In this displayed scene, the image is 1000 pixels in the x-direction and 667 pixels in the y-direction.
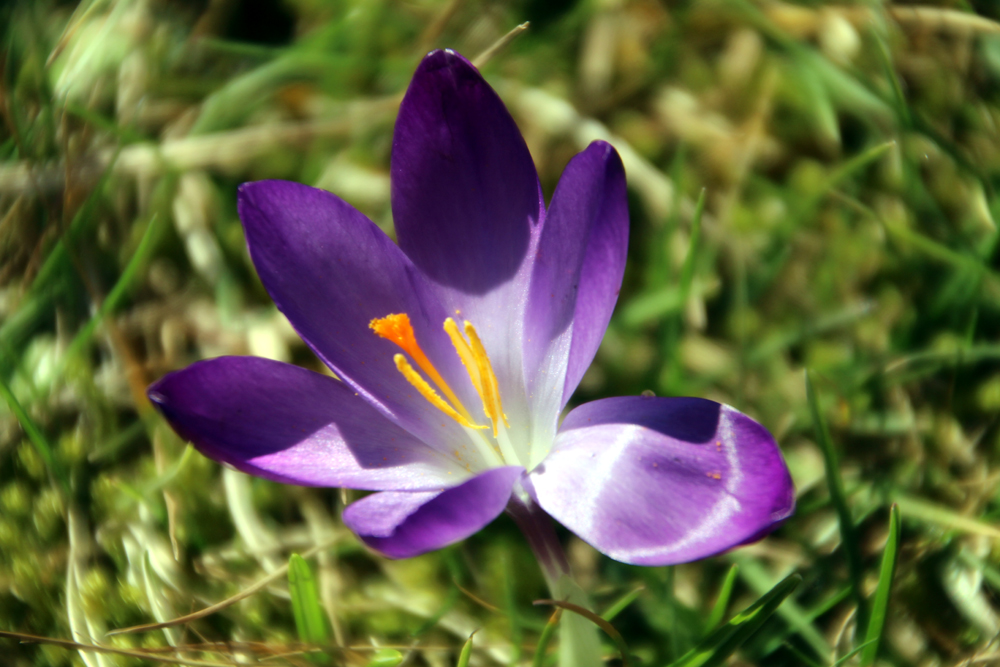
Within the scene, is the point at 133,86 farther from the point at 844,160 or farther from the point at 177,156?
the point at 844,160

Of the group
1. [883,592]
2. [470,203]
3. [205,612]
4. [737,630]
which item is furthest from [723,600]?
[205,612]

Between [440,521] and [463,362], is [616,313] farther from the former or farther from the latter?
[440,521]

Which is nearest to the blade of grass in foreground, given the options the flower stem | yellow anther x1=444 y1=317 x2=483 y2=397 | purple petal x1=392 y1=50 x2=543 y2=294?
the flower stem

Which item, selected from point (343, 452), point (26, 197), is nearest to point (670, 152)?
point (343, 452)

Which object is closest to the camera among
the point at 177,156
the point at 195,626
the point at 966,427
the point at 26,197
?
the point at 195,626

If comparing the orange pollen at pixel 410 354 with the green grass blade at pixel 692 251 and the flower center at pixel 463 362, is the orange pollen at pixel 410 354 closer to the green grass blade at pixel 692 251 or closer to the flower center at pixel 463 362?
the flower center at pixel 463 362
